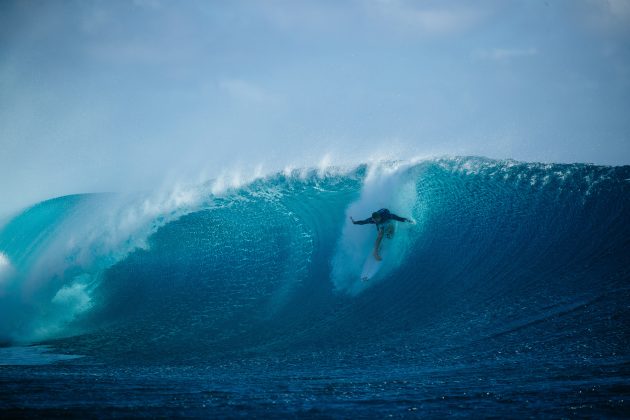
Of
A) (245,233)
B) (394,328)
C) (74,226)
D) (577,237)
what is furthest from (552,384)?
(74,226)

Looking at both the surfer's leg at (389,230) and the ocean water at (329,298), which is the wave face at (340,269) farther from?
the surfer's leg at (389,230)

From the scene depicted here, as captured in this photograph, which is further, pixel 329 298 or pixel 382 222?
pixel 382 222

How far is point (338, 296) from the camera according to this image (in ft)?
21.1

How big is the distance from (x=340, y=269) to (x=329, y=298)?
870mm

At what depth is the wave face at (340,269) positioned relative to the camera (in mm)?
4832

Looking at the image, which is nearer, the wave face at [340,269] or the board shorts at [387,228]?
the wave face at [340,269]

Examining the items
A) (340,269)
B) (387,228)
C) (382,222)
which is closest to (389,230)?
(387,228)

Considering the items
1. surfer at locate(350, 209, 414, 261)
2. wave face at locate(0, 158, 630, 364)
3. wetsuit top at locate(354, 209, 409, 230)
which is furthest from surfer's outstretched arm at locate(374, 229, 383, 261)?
wave face at locate(0, 158, 630, 364)

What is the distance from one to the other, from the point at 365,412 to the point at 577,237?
18.5 ft

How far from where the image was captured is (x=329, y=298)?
641cm

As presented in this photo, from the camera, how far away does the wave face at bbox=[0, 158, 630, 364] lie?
4.83 m

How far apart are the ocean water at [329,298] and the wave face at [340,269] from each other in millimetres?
37

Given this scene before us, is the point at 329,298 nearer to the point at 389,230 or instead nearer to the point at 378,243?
the point at 378,243

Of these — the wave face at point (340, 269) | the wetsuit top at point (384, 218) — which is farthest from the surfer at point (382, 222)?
the wave face at point (340, 269)
